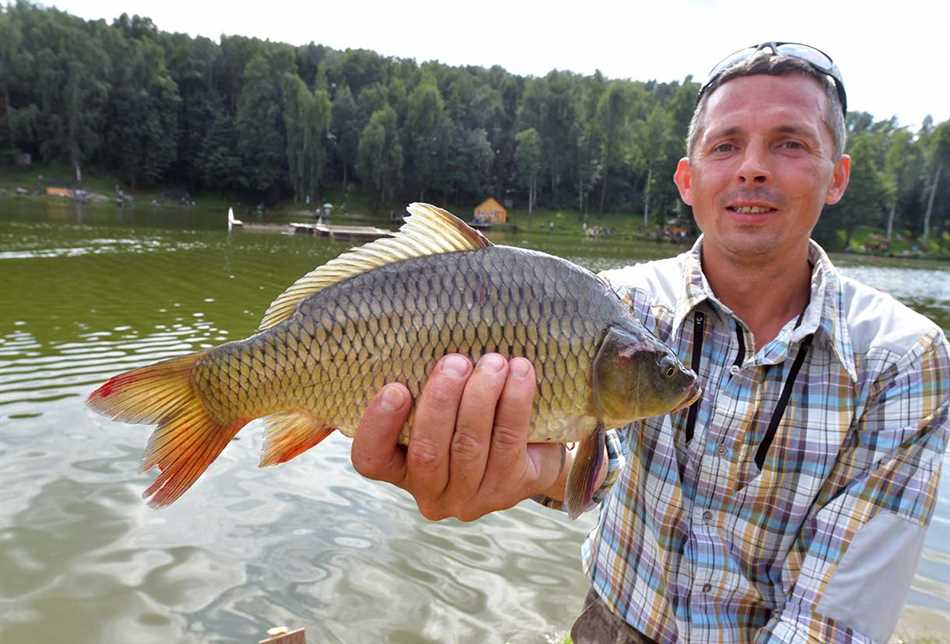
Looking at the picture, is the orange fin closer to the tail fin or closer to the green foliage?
the tail fin

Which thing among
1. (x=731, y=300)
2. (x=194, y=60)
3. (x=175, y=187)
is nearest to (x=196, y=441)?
(x=731, y=300)

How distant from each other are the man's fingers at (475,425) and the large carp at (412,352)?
7 cm

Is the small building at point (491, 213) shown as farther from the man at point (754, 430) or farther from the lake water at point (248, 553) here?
the man at point (754, 430)

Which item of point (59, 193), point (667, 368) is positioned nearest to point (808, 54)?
point (667, 368)

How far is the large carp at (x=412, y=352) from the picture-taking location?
1506mm

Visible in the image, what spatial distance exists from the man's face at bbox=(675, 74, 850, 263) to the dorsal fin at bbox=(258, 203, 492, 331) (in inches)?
33.0

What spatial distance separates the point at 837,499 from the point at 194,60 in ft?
232

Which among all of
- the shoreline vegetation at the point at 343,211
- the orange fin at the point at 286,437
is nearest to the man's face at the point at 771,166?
the orange fin at the point at 286,437

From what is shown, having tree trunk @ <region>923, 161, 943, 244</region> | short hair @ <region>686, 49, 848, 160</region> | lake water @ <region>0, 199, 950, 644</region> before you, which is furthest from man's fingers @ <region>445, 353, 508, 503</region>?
tree trunk @ <region>923, 161, 943, 244</region>

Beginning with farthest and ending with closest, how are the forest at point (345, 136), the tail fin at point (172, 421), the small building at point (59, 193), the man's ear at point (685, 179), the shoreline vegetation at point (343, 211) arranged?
the forest at point (345, 136), the shoreline vegetation at point (343, 211), the small building at point (59, 193), the man's ear at point (685, 179), the tail fin at point (172, 421)

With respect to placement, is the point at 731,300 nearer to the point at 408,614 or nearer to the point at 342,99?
the point at 408,614

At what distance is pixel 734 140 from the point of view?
1.95 meters

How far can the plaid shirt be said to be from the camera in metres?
1.61

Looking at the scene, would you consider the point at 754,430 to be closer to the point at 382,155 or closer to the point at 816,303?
the point at 816,303
